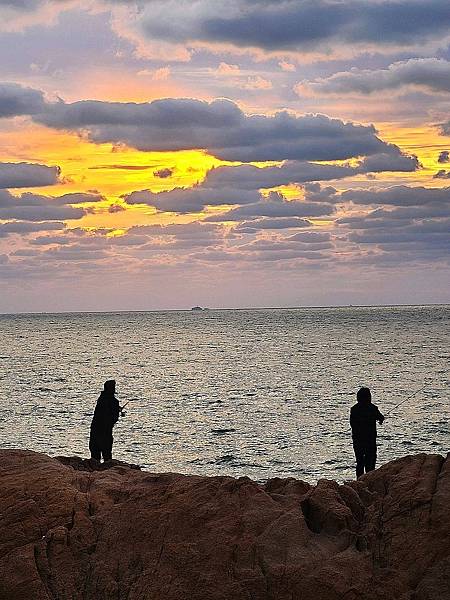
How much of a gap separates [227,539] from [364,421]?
20.9ft

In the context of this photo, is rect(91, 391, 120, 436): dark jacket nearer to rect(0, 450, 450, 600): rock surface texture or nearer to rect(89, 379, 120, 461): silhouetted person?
rect(89, 379, 120, 461): silhouetted person

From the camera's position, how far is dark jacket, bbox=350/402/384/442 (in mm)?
15586

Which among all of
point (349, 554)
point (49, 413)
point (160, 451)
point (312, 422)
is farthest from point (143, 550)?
point (49, 413)

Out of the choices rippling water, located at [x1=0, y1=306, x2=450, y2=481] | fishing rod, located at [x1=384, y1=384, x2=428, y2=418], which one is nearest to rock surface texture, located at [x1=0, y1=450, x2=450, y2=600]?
rippling water, located at [x1=0, y1=306, x2=450, y2=481]

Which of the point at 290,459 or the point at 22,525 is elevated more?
the point at 22,525

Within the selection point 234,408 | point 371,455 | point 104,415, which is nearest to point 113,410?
point 104,415

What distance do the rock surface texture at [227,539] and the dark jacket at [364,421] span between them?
4291 millimetres

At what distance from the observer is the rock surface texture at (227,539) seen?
9.24m

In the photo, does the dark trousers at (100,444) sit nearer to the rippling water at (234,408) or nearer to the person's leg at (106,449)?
the person's leg at (106,449)

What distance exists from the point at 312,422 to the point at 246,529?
29868 millimetres

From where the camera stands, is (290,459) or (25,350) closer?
(290,459)

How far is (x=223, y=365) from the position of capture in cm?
8200

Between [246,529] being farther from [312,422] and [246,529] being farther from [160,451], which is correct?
[312,422]

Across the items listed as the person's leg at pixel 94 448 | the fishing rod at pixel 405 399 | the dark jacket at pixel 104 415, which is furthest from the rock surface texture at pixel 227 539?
the fishing rod at pixel 405 399
